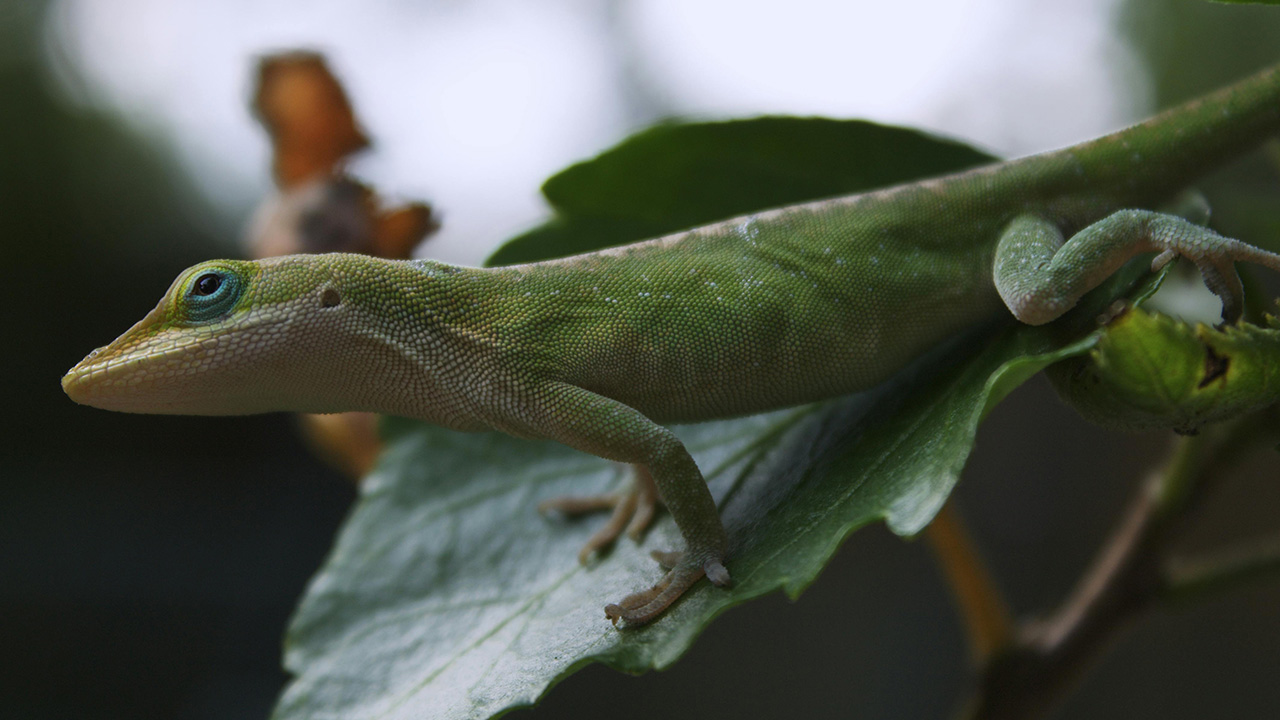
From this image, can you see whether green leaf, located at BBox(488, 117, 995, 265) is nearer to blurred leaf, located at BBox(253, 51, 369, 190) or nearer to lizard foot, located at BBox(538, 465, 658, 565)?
lizard foot, located at BBox(538, 465, 658, 565)

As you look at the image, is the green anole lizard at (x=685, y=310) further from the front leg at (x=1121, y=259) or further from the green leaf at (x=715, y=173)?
the green leaf at (x=715, y=173)

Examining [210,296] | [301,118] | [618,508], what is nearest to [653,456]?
[618,508]

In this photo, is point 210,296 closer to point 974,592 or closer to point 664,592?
point 664,592

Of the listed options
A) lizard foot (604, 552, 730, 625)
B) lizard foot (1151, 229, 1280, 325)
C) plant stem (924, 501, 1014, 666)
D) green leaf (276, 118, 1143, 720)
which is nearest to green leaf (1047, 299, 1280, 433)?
green leaf (276, 118, 1143, 720)

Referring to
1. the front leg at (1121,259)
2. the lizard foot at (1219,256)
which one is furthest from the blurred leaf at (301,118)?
the lizard foot at (1219,256)

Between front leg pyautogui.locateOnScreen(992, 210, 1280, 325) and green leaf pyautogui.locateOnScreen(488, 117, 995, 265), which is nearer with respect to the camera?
front leg pyautogui.locateOnScreen(992, 210, 1280, 325)

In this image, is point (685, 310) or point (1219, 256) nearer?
point (1219, 256)

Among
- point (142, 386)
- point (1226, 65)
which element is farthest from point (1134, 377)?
point (1226, 65)
